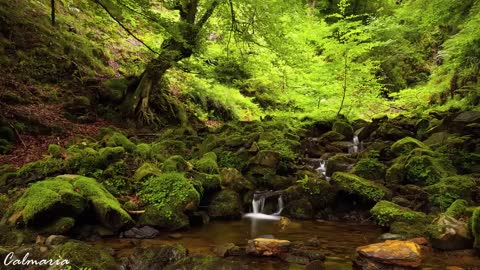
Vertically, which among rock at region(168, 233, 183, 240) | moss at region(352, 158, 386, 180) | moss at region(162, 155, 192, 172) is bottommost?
rock at region(168, 233, 183, 240)

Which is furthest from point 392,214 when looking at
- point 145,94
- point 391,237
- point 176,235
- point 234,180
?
point 145,94

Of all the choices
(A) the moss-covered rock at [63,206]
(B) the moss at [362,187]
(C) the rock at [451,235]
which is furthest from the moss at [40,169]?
(C) the rock at [451,235]

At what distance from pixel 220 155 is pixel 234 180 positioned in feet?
4.40

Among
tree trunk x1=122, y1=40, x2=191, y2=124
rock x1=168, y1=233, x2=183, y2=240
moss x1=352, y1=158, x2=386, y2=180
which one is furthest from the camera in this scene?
tree trunk x1=122, y1=40, x2=191, y2=124

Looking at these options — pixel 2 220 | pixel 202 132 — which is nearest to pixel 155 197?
pixel 2 220

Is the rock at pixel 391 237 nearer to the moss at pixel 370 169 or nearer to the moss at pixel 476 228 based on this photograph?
the moss at pixel 476 228

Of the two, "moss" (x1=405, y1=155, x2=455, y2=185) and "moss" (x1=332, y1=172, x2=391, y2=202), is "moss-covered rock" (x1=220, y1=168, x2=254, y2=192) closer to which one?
"moss" (x1=332, y1=172, x2=391, y2=202)

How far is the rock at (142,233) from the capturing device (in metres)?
6.02

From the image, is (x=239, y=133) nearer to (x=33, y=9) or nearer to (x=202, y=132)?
(x=202, y=132)

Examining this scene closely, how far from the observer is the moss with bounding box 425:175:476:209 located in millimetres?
7156

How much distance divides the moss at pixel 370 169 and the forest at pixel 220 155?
0.03 meters

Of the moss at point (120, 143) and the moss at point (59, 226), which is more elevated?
the moss at point (120, 143)

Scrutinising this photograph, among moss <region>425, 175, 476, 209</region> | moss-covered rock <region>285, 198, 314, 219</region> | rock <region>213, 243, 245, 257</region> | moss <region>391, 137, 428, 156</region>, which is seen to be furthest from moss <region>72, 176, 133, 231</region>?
moss <region>391, 137, 428, 156</region>

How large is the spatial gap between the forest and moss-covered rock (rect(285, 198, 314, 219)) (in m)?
0.02
